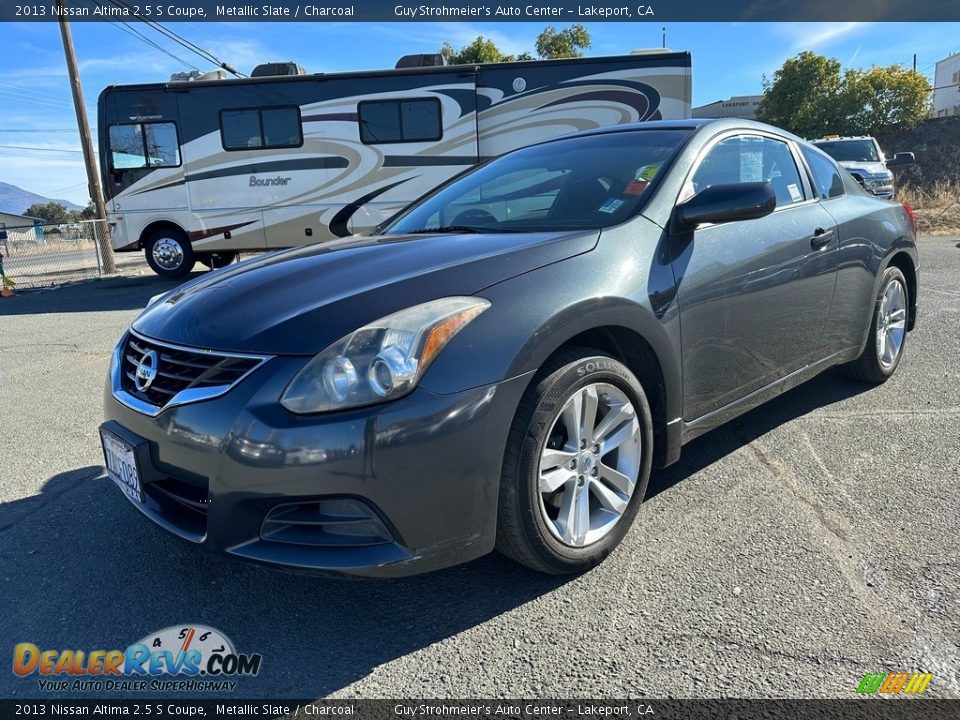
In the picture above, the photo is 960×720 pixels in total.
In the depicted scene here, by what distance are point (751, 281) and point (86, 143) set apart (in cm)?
1546

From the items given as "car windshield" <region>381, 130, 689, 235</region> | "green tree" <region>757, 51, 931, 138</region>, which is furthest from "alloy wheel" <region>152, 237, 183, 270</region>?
"green tree" <region>757, 51, 931, 138</region>

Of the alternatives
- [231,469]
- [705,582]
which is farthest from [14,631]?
[705,582]

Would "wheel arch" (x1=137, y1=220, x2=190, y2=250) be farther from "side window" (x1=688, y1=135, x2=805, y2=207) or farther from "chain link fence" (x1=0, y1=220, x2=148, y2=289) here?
"side window" (x1=688, y1=135, x2=805, y2=207)

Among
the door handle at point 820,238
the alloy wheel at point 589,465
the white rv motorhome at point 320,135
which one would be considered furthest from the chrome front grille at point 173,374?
the white rv motorhome at point 320,135

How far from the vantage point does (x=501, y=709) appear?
1.79m

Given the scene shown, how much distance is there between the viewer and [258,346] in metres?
2.02

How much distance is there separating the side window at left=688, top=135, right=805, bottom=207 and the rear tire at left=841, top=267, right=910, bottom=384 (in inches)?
41.6

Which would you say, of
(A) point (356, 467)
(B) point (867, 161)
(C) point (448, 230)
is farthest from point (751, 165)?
(B) point (867, 161)

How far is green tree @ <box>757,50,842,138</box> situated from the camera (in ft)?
113

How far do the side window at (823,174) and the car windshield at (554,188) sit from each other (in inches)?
43.6

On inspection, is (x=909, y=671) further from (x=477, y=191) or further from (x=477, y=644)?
(x=477, y=191)

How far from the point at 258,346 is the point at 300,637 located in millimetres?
937

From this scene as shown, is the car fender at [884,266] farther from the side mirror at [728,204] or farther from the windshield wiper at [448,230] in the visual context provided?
the windshield wiper at [448,230]

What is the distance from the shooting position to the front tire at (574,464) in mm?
2102
